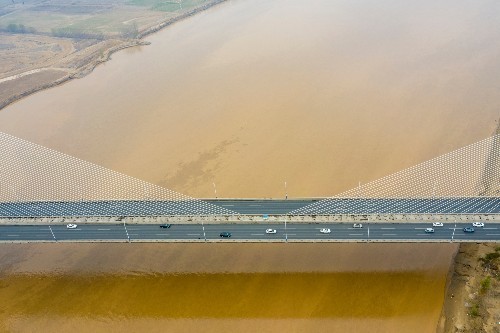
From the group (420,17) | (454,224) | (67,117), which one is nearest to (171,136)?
(67,117)

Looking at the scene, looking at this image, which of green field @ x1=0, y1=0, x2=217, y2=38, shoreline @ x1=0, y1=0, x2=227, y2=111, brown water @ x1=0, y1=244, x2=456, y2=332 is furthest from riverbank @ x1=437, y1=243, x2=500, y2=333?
green field @ x1=0, y1=0, x2=217, y2=38

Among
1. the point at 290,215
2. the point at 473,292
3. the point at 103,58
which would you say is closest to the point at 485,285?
the point at 473,292

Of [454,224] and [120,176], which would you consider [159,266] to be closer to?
[120,176]

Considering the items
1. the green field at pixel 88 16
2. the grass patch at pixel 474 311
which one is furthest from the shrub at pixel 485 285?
the green field at pixel 88 16

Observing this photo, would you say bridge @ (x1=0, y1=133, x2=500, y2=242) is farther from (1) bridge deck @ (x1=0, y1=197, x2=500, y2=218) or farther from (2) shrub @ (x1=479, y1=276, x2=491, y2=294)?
(2) shrub @ (x1=479, y1=276, x2=491, y2=294)

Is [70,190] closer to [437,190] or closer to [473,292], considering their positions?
[437,190]

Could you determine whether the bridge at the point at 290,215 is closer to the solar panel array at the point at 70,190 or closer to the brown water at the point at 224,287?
the solar panel array at the point at 70,190
